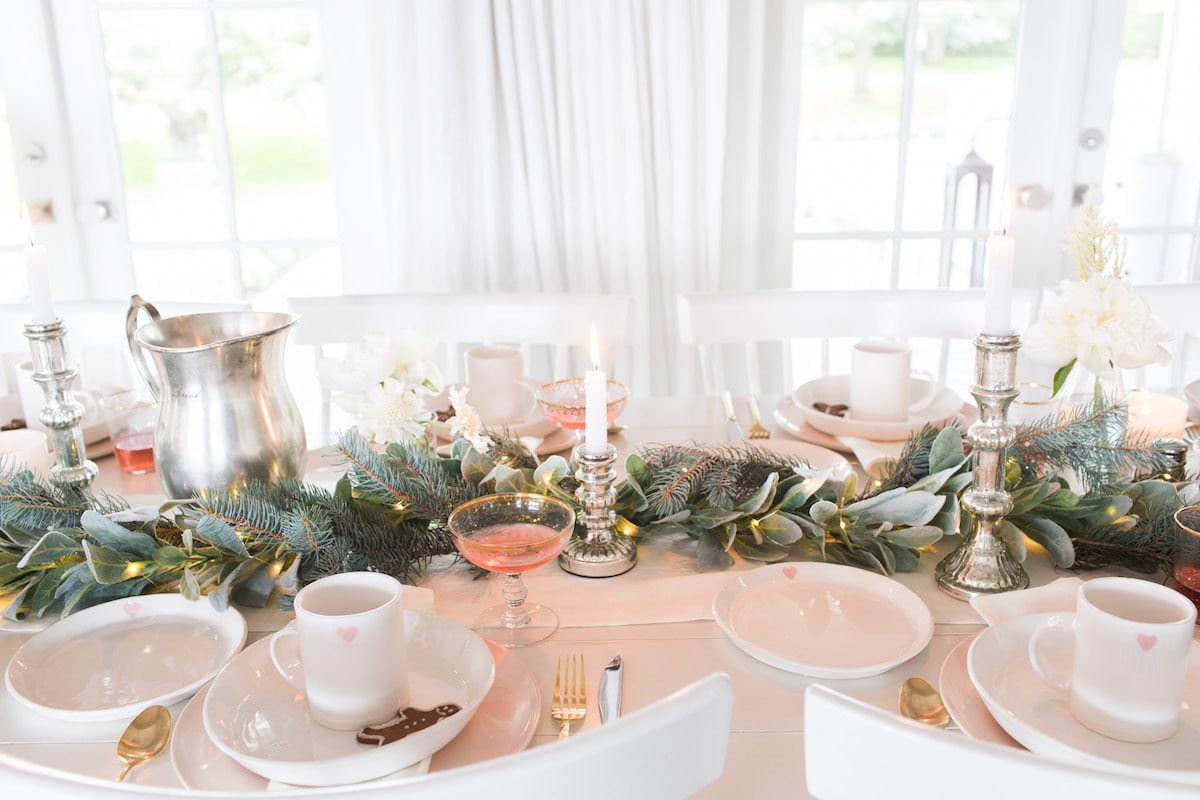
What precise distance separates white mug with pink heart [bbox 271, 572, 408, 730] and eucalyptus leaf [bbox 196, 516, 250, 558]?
203mm

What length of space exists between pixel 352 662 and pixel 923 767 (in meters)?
0.37

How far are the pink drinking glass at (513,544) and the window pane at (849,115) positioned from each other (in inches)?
71.3

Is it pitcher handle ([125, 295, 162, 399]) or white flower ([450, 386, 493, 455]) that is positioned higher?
pitcher handle ([125, 295, 162, 399])

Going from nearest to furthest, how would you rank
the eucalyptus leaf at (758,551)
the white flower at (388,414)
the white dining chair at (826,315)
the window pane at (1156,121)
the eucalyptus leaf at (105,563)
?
the eucalyptus leaf at (105,563) < the eucalyptus leaf at (758,551) < the white flower at (388,414) < the white dining chair at (826,315) < the window pane at (1156,121)

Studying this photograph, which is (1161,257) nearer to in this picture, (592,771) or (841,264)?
(841,264)

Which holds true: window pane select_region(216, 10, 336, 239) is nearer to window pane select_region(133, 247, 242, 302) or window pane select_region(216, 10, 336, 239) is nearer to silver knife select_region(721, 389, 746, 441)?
window pane select_region(133, 247, 242, 302)

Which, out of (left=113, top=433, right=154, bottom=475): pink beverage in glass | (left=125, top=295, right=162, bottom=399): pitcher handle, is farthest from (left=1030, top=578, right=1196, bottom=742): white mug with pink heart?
(left=113, top=433, right=154, bottom=475): pink beverage in glass

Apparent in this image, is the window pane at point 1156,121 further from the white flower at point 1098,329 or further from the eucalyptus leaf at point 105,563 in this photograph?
the eucalyptus leaf at point 105,563

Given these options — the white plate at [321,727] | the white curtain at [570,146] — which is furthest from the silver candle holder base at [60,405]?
the white curtain at [570,146]

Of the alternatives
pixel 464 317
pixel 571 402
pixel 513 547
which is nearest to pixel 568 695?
pixel 513 547

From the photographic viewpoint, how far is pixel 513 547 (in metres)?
0.83

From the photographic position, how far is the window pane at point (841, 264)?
2561mm

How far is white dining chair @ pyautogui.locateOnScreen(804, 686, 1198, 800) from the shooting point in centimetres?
45

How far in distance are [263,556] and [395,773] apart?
321mm
